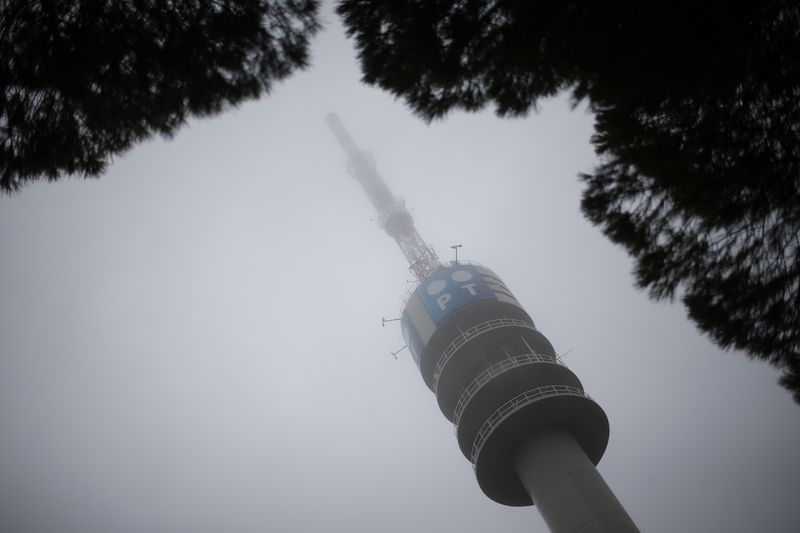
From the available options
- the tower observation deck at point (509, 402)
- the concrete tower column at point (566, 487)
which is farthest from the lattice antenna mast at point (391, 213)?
the concrete tower column at point (566, 487)

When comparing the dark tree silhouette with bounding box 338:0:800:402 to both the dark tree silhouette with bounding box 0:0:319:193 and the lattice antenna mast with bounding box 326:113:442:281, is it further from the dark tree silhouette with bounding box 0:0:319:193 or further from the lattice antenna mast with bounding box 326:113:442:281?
the lattice antenna mast with bounding box 326:113:442:281

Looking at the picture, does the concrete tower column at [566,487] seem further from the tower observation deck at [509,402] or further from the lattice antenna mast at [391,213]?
the lattice antenna mast at [391,213]

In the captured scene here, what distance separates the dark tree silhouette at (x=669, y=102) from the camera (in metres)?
4.39

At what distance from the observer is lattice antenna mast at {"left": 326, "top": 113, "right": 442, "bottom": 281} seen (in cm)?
3731

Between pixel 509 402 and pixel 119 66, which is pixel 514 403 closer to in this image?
pixel 509 402

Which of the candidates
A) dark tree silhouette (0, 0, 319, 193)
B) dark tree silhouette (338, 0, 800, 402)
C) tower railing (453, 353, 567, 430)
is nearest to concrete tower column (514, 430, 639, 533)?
tower railing (453, 353, 567, 430)

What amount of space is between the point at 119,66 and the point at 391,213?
37.3 m

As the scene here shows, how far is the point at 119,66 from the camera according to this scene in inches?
213

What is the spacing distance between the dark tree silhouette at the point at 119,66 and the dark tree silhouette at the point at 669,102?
4.88 ft

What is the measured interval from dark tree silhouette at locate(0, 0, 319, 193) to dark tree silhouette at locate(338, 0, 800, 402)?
1488mm

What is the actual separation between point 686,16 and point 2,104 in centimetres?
841

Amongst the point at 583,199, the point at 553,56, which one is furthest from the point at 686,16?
the point at 583,199

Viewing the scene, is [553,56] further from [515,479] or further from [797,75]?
[515,479]

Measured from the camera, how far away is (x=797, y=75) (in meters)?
4.69
